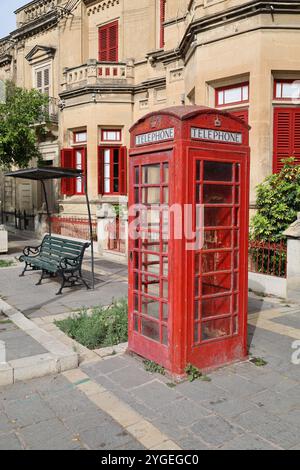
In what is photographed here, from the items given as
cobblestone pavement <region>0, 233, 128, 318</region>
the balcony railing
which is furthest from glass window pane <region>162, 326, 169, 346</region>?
the balcony railing

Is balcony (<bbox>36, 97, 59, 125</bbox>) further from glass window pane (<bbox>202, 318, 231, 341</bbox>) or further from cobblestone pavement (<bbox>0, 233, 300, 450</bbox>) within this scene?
glass window pane (<bbox>202, 318, 231, 341</bbox>)

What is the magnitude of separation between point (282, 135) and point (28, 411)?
8.65 meters

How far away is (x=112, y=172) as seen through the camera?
57.8ft

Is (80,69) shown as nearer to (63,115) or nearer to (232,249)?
(63,115)

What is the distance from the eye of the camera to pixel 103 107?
55.8ft

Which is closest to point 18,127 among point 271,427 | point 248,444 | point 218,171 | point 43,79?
point 43,79

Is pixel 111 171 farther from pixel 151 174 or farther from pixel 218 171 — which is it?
pixel 218 171

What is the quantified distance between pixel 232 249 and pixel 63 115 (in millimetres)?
15412

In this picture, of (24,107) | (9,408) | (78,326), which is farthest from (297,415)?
(24,107)

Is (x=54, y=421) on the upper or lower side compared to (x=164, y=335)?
lower

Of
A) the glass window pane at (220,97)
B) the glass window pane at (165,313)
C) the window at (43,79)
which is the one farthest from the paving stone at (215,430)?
the window at (43,79)

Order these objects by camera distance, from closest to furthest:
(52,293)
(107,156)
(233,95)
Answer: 1. (52,293)
2. (233,95)
3. (107,156)

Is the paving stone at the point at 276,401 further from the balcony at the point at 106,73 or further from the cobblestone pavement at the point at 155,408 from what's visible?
the balcony at the point at 106,73

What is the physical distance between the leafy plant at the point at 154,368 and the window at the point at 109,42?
16.1 meters
